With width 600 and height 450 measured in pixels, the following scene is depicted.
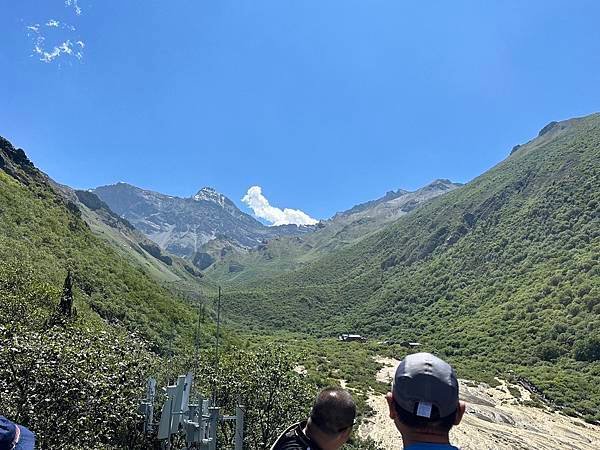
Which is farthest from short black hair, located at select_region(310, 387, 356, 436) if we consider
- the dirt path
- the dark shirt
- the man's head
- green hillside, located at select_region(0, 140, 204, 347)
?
green hillside, located at select_region(0, 140, 204, 347)

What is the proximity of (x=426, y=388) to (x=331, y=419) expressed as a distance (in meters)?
0.69

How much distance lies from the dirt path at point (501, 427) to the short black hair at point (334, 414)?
981 inches

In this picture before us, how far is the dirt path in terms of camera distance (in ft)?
87.0

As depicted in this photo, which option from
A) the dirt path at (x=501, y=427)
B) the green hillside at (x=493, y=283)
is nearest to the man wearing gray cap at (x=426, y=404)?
the dirt path at (x=501, y=427)

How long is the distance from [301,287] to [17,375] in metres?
111

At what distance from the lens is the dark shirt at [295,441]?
103 inches

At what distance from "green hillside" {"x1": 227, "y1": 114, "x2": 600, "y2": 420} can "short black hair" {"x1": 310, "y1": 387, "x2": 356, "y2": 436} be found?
4139cm

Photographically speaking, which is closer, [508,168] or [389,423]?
[389,423]

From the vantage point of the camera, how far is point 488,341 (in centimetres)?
5706

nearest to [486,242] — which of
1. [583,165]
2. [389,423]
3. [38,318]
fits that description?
[583,165]

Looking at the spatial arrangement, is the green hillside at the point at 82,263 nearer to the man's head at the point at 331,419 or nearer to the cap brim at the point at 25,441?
the cap brim at the point at 25,441

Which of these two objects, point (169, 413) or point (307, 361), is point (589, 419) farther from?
point (169, 413)

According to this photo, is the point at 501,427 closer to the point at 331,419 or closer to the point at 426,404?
the point at 331,419

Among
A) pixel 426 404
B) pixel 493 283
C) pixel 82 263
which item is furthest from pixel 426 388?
pixel 493 283
